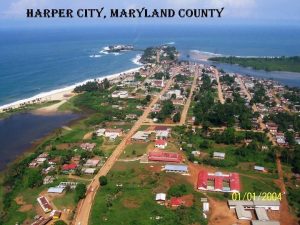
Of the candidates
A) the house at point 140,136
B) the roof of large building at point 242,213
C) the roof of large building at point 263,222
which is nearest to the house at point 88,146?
the house at point 140,136

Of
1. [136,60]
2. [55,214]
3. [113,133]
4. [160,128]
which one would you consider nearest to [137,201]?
[55,214]

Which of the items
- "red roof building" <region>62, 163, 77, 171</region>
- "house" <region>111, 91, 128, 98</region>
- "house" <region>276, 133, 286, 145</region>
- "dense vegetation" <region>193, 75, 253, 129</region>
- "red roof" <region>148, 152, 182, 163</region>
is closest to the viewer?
"red roof building" <region>62, 163, 77, 171</region>

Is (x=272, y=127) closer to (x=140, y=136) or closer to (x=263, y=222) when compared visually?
(x=140, y=136)

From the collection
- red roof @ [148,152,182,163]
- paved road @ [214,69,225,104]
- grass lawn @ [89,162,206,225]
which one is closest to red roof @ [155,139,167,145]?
red roof @ [148,152,182,163]

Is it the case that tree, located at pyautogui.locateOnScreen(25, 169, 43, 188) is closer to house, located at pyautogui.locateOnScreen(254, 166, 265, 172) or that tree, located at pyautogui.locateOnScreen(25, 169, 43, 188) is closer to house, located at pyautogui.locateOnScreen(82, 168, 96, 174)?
house, located at pyautogui.locateOnScreen(82, 168, 96, 174)

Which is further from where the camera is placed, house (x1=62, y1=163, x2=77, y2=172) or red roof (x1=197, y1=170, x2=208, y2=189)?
house (x1=62, y1=163, x2=77, y2=172)

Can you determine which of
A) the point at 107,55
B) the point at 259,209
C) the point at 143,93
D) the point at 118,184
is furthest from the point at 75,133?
the point at 107,55

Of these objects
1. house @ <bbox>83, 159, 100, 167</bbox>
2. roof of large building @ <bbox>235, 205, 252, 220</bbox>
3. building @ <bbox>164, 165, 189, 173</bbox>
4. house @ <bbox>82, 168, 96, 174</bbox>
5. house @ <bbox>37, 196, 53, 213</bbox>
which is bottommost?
house @ <bbox>37, 196, 53, 213</bbox>

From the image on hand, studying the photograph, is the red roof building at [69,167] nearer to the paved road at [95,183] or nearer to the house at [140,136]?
the paved road at [95,183]
